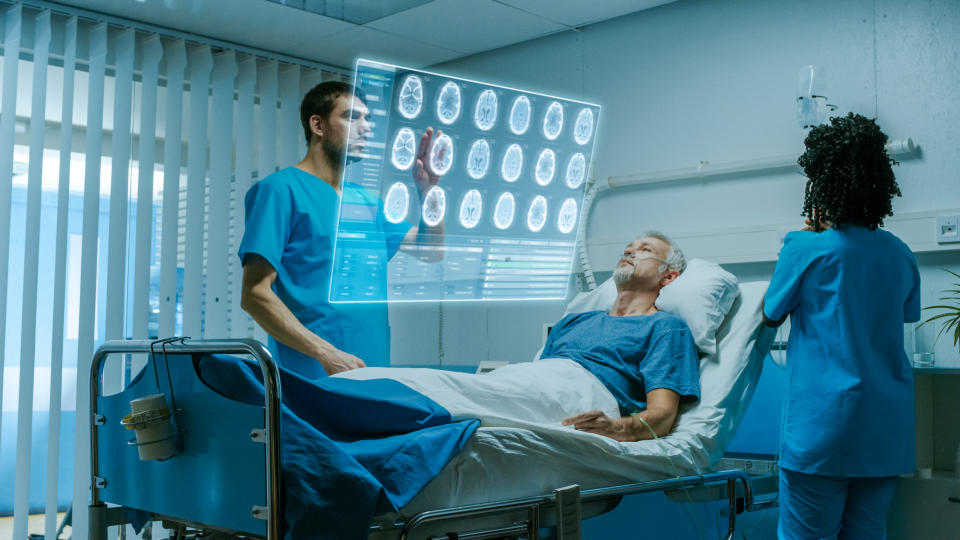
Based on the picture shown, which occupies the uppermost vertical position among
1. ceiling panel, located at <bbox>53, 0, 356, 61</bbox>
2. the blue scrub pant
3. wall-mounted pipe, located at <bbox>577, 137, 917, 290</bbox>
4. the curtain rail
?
ceiling panel, located at <bbox>53, 0, 356, 61</bbox>

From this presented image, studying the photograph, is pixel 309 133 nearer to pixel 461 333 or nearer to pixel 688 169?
pixel 688 169

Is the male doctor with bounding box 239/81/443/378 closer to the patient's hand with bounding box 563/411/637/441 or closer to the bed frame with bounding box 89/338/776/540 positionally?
the bed frame with bounding box 89/338/776/540

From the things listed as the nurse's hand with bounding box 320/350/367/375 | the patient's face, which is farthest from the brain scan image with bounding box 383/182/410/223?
the patient's face

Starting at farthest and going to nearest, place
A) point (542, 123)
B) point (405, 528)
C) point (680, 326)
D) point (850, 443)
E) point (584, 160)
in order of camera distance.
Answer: point (584, 160), point (542, 123), point (680, 326), point (850, 443), point (405, 528)

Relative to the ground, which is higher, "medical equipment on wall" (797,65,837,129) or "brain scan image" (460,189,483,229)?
"medical equipment on wall" (797,65,837,129)

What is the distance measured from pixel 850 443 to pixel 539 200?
134 cm

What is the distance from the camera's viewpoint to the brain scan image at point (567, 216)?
3.25 m

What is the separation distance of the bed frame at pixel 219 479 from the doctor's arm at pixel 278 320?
54cm

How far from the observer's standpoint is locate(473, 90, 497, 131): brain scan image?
2863mm

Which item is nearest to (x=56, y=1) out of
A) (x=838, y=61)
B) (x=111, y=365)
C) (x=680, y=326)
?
(x=111, y=365)

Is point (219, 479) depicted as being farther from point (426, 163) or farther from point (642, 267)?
point (642, 267)

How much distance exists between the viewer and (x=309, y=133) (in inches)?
112

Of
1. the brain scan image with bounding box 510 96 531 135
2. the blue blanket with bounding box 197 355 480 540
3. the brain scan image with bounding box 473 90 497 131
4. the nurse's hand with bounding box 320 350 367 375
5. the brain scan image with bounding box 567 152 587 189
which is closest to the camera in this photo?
the blue blanket with bounding box 197 355 480 540

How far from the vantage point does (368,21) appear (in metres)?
3.93
